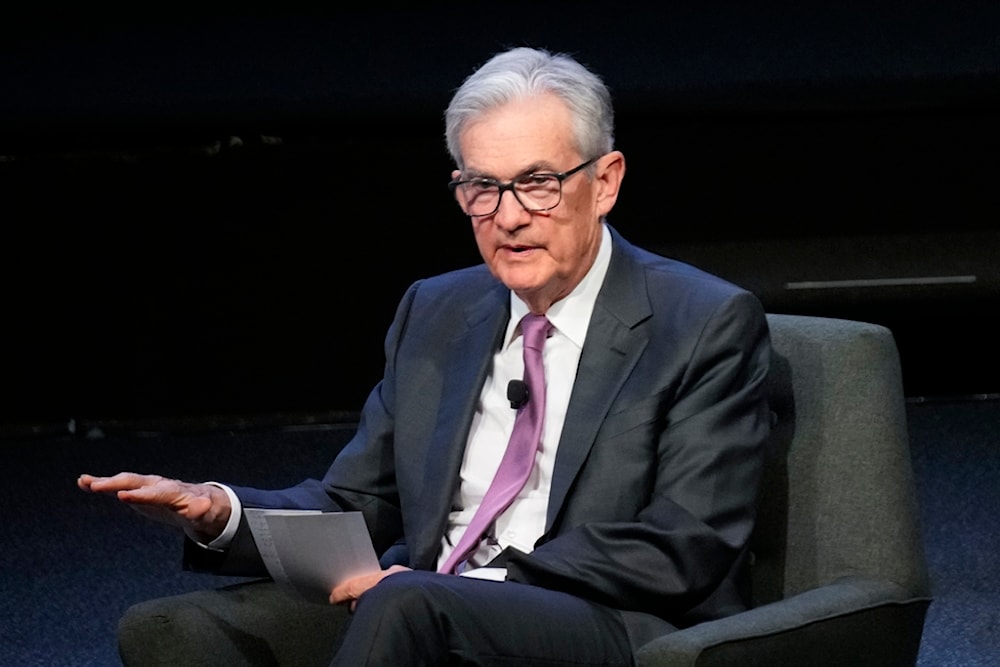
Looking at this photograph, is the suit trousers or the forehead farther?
the forehead

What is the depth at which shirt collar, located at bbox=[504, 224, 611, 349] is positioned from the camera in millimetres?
2510

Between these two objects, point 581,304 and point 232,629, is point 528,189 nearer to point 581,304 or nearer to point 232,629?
point 581,304

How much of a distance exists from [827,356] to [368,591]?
80 cm

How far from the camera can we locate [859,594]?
2.33 m

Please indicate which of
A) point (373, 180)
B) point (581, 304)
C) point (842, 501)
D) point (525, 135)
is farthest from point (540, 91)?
point (373, 180)

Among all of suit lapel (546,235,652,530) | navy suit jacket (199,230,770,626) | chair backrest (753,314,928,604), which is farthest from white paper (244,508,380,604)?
chair backrest (753,314,928,604)

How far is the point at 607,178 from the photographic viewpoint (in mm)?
2463

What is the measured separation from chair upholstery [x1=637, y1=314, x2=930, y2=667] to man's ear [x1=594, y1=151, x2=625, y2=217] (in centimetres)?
35

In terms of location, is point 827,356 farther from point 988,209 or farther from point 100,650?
point 988,209

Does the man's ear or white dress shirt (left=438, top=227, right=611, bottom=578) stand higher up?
the man's ear

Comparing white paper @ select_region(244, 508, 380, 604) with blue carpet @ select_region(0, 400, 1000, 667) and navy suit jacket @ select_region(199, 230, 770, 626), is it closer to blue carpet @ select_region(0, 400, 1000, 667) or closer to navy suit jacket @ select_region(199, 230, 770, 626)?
navy suit jacket @ select_region(199, 230, 770, 626)

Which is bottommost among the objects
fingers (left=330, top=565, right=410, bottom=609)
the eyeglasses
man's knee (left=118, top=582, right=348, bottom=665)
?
man's knee (left=118, top=582, right=348, bottom=665)

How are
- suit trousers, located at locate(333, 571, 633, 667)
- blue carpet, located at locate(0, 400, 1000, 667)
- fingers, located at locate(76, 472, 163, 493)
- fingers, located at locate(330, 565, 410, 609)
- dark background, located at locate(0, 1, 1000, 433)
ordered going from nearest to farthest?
suit trousers, located at locate(333, 571, 633, 667)
fingers, located at locate(76, 472, 163, 493)
fingers, located at locate(330, 565, 410, 609)
blue carpet, located at locate(0, 400, 1000, 667)
dark background, located at locate(0, 1, 1000, 433)

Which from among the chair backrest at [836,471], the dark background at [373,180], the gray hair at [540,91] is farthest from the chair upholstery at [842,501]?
the dark background at [373,180]
